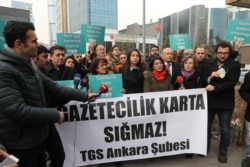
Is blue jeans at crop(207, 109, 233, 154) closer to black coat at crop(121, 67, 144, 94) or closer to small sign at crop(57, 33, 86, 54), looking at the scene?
black coat at crop(121, 67, 144, 94)

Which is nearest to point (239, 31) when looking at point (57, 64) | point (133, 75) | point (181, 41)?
point (181, 41)

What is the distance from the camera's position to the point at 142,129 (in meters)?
A: 3.88

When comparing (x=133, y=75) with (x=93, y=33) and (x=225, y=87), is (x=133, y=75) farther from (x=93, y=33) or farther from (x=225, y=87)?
(x=93, y=33)

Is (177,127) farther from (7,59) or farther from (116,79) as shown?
(7,59)

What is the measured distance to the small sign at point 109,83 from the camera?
3.59 metres

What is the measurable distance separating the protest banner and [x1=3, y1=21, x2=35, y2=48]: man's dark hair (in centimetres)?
163

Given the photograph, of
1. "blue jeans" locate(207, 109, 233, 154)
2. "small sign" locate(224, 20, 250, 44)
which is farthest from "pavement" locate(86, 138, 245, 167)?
"small sign" locate(224, 20, 250, 44)

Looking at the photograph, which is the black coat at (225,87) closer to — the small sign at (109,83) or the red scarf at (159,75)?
the red scarf at (159,75)

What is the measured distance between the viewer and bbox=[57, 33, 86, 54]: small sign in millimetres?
6191

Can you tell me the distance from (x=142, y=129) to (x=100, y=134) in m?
0.64

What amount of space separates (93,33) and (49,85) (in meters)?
4.60

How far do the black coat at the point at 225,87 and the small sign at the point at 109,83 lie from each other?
4.89 ft

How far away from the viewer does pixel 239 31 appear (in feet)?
17.1

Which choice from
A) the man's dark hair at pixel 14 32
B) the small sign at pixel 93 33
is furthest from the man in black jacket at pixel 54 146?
the small sign at pixel 93 33
